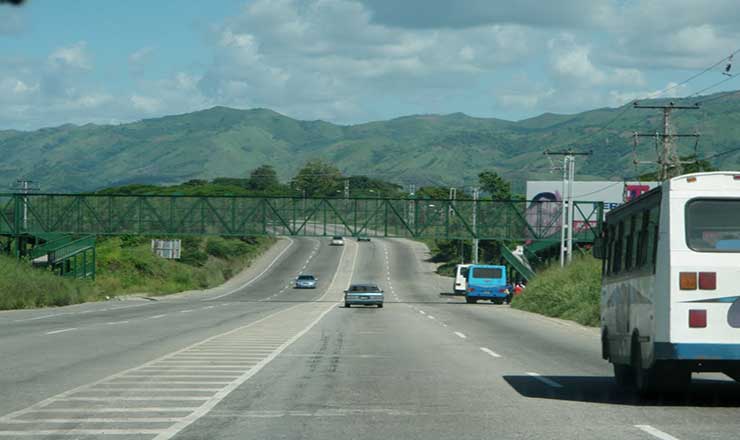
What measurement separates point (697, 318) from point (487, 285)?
53960 mm

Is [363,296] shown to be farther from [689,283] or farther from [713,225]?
[689,283]

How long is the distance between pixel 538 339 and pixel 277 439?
61.3 feet

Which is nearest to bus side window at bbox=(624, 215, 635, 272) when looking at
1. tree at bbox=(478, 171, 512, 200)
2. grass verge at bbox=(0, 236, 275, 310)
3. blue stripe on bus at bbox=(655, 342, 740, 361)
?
blue stripe on bus at bbox=(655, 342, 740, 361)

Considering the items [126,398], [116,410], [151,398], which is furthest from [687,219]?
[126,398]

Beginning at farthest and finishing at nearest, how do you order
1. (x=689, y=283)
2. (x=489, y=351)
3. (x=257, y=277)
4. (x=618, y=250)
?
(x=257, y=277) → (x=489, y=351) → (x=618, y=250) → (x=689, y=283)

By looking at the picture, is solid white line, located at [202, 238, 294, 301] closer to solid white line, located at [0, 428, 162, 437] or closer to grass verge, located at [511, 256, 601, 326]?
grass verge, located at [511, 256, 601, 326]

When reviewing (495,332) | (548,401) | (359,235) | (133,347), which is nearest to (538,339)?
(495,332)

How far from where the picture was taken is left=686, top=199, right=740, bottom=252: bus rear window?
12859 millimetres

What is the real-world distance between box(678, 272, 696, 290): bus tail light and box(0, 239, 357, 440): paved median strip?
18.7ft

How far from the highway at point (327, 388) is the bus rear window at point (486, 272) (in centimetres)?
3555

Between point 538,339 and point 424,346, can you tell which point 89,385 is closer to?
point 424,346

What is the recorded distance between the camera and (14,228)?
255ft

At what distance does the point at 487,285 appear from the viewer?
66.4 meters

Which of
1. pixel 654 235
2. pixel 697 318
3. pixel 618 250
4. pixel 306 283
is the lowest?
pixel 306 283
